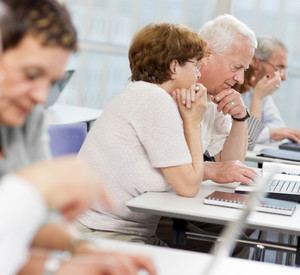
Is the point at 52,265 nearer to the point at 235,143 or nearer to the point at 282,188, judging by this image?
the point at 282,188

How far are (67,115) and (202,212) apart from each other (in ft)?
6.78

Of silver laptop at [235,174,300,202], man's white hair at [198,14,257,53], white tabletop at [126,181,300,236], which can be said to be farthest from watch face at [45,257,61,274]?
man's white hair at [198,14,257,53]

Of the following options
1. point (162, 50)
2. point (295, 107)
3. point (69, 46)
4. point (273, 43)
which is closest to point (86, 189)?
point (69, 46)

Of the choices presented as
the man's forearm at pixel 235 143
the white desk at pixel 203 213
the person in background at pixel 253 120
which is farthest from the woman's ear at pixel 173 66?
the person in background at pixel 253 120

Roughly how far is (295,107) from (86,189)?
4.60 meters

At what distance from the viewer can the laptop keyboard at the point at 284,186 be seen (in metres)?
2.23

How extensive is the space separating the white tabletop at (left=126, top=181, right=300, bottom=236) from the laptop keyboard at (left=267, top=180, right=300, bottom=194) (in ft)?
0.43

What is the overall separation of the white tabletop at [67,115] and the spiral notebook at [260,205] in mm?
1600

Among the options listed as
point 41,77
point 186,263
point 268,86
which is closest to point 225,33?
point 268,86

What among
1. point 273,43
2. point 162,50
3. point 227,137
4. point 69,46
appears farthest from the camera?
point 273,43

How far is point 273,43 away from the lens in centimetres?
431

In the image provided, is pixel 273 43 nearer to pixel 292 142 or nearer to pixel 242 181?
pixel 292 142

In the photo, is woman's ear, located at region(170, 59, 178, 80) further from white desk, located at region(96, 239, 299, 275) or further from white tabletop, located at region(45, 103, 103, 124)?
white tabletop, located at region(45, 103, 103, 124)

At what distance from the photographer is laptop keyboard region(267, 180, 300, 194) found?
7.31 ft
